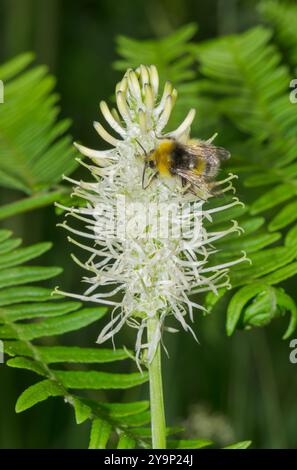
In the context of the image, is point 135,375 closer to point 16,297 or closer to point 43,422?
point 16,297

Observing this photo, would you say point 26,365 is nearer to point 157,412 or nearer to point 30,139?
point 157,412

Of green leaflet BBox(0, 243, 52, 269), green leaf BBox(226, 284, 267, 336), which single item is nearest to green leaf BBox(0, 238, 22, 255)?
green leaflet BBox(0, 243, 52, 269)

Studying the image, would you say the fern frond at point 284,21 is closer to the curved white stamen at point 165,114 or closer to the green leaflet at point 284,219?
the green leaflet at point 284,219

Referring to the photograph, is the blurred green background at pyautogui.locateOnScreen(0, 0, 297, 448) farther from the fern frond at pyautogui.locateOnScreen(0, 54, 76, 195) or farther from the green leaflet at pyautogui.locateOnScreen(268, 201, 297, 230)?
the green leaflet at pyautogui.locateOnScreen(268, 201, 297, 230)

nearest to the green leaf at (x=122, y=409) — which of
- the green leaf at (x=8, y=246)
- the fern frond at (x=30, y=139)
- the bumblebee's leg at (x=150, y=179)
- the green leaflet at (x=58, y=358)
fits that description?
the green leaflet at (x=58, y=358)

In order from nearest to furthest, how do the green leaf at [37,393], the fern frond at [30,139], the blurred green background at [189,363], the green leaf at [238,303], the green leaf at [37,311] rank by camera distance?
the green leaf at [37,393] → the green leaf at [238,303] → the green leaf at [37,311] → the fern frond at [30,139] → the blurred green background at [189,363]
